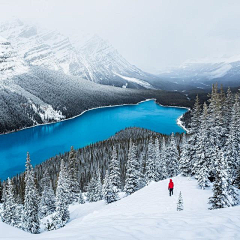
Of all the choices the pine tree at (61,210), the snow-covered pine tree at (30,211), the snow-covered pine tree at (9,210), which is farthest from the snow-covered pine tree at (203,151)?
the snow-covered pine tree at (9,210)

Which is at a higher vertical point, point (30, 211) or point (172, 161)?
point (172, 161)

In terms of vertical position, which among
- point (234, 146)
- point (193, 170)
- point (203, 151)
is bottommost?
point (193, 170)

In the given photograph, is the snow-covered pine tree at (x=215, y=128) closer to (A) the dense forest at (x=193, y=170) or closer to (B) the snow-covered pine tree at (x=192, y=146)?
(A) the dense forest at (x=193, y=170)

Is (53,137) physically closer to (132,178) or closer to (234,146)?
(132,178)

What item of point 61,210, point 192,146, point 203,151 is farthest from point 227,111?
point 61,210

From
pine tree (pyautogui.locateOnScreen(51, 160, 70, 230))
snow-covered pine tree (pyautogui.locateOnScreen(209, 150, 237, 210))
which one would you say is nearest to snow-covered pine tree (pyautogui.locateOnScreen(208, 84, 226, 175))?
snow-covered pine tree (pyautogui.locateOnScreen(209, 150, 237, 210))

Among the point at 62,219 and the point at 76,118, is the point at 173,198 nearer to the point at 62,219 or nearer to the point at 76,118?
the point at 62,219

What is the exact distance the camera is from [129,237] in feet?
18.9

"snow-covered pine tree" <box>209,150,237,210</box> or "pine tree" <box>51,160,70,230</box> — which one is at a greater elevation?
"snow-covered pine tree" <box>209,150,237,210</box>

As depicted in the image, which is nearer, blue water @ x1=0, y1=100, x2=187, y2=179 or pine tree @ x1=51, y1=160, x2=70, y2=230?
pine tree @ x1=51, y1=160, x2=70, y2=230

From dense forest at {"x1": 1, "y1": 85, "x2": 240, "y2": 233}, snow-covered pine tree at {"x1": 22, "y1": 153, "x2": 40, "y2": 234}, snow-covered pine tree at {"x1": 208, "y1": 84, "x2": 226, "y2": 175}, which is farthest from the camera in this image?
snow-covered pine tree at {"x1": 22, "y1": 153, "x2": 40, "y2": 234}

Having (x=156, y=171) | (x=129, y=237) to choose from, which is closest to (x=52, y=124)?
(x=156, y=171)

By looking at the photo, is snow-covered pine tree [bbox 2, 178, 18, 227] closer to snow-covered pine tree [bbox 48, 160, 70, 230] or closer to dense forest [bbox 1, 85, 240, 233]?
dense forest [bbox 1, 85, 240, 233]

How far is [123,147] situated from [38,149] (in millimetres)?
48199
